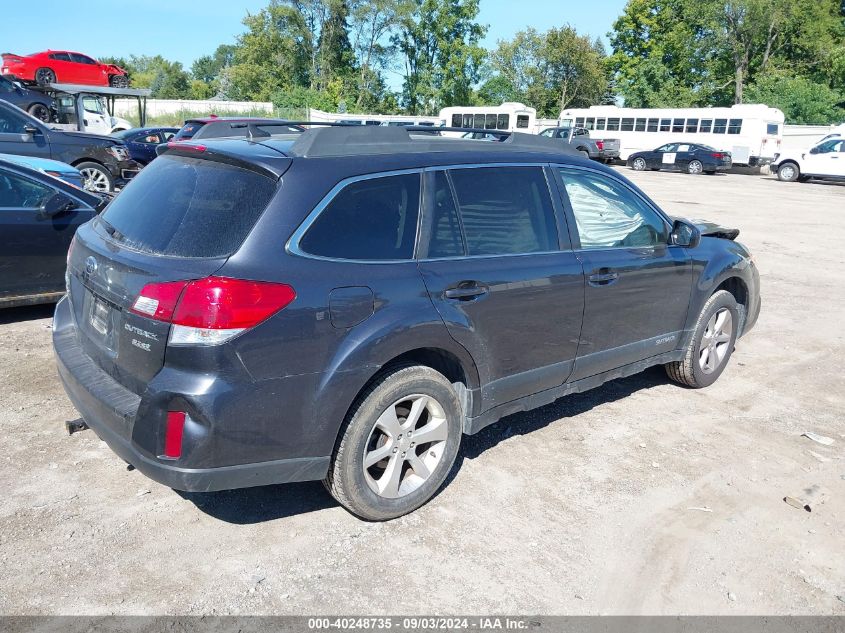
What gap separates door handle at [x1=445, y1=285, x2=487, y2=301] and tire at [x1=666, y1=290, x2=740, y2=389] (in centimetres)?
231

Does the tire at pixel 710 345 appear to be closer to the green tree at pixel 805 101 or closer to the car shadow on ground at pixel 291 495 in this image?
the car shadow on ground at pixel 291 495

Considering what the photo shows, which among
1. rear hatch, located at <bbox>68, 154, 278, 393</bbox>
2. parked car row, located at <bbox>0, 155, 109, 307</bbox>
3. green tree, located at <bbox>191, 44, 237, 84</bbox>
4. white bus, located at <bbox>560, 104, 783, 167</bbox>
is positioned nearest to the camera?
rear hatch, located at <bbox>68, 154, 278, 393</bbox>

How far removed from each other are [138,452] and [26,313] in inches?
176

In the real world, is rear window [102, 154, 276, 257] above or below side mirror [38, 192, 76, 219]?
above

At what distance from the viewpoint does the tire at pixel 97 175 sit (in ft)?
37.8

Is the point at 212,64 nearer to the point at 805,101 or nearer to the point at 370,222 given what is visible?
the point at 805,101

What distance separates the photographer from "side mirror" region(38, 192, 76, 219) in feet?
20.0

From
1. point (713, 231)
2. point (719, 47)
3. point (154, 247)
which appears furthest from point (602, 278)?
point (719, 47)

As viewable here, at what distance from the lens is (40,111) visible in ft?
61.9

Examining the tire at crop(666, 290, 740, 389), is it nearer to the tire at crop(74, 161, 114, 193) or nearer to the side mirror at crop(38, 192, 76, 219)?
the side mirror at crop(38, 192, 76, 219)

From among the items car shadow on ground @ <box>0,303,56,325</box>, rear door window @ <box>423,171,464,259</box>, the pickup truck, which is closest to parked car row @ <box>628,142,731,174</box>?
the pickup truck

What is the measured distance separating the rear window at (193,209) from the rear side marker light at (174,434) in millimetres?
666

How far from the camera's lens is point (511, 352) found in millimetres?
3855

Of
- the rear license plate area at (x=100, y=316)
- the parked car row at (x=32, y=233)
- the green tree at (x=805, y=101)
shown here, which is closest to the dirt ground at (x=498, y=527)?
the rear license plate area at (x=100, y=316)
